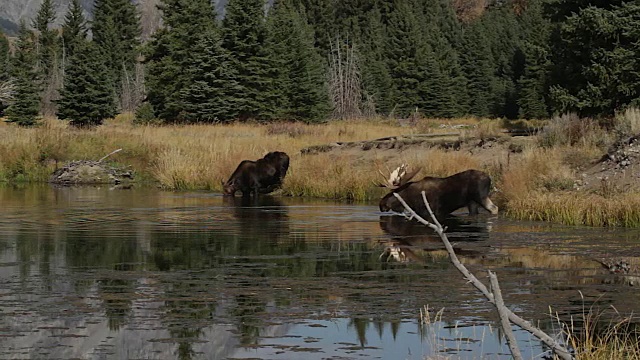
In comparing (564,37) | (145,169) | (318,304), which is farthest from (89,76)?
Answer: (318,304)

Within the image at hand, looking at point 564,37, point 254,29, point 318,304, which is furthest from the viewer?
point 254,29

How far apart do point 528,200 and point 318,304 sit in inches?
447

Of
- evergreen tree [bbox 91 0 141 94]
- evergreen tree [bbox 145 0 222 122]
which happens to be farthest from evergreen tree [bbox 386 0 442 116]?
evergreen tree [bbox 91 0 141 94]

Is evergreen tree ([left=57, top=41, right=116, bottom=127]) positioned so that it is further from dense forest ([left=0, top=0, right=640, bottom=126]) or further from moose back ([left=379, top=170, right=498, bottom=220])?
moose back ([left=379, top=170, right=498, bottom=220])

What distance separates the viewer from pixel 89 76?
179 ft

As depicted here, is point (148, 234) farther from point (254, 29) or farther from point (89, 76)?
point (254, 29)

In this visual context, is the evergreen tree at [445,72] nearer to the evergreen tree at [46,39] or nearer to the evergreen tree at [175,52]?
the evergreen tree at [175,52]

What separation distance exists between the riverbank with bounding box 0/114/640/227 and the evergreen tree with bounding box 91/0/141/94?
5512cm

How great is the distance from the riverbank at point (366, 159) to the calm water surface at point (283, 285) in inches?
63.4

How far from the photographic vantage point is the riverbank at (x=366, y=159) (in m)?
21.4

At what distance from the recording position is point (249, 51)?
60.4m

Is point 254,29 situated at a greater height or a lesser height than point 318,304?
greater

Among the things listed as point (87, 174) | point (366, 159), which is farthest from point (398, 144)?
point (87, 174)

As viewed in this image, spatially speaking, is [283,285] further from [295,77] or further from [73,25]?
[73,25]
